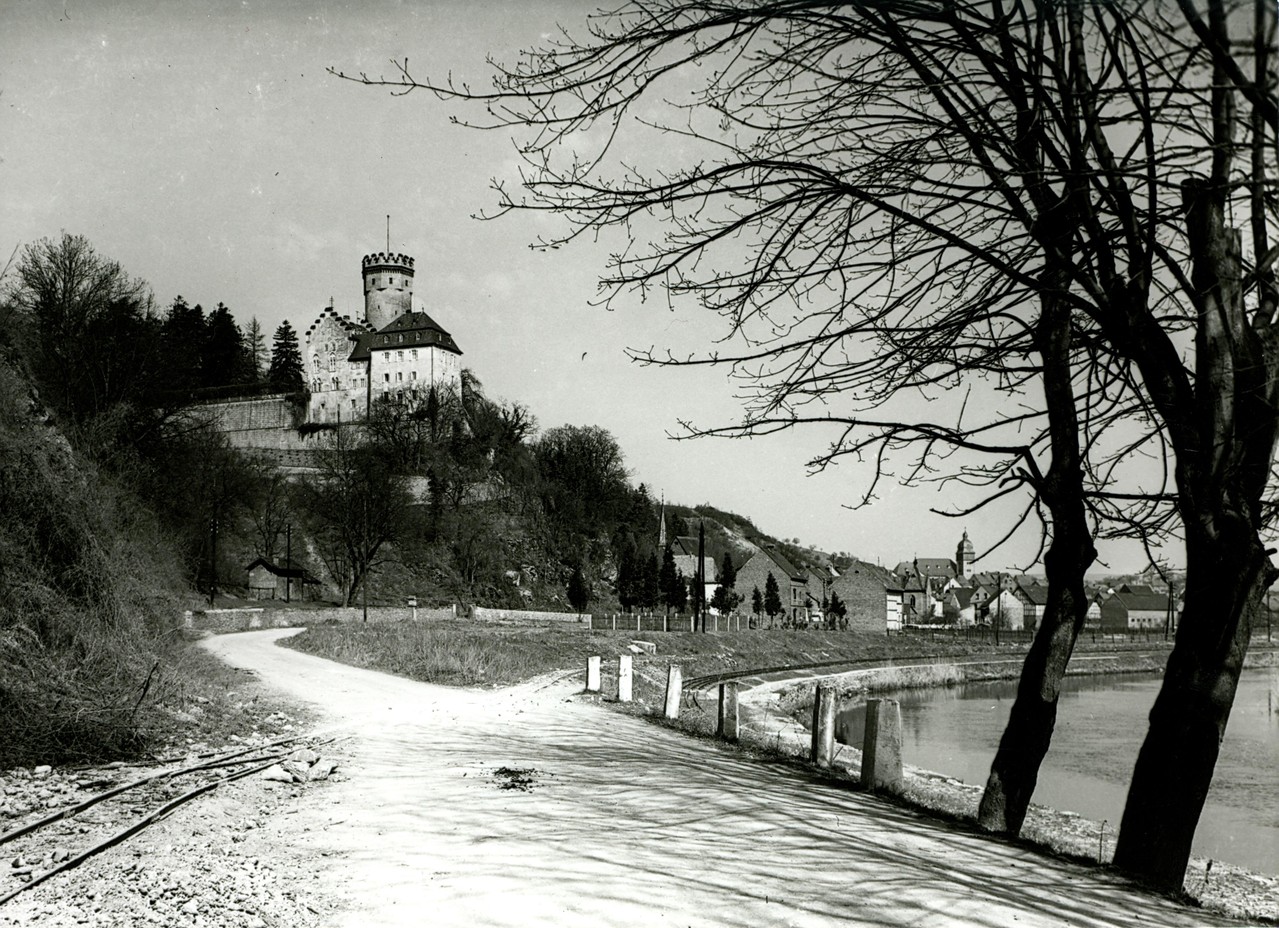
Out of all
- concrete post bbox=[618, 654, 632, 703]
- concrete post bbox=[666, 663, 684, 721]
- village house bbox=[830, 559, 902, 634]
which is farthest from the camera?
village house bbox=[830, 559, 902, 634]

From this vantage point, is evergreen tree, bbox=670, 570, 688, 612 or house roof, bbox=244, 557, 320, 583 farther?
evergreen tree, bbox=670, 570, 688, 612

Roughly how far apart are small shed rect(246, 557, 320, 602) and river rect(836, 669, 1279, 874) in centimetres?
4029

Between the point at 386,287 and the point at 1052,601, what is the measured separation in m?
100

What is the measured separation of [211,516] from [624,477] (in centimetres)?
4538

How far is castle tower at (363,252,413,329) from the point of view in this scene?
3976 inches

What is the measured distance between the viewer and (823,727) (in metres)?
11.3

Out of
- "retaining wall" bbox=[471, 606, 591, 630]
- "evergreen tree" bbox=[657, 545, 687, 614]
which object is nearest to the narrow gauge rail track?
"retaining wall" bbox=[471, 606, 591, 630]

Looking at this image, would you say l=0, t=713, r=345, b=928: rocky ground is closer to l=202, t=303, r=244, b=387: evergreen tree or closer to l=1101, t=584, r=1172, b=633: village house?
l=202, t=303, r=244, b=387: evergreen tree

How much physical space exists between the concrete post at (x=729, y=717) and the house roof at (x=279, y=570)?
5519 centimetres

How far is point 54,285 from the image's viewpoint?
34.1m

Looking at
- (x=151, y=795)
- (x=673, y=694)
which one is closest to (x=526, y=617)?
(x=673, y=694)

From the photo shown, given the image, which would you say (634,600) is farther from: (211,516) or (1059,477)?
(1059,477)

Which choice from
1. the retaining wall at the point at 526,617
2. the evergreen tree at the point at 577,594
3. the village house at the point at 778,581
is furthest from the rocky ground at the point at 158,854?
the village house at the point at 778,581

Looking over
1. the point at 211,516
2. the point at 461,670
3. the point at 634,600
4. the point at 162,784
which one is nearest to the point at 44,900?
the point at 162,784
